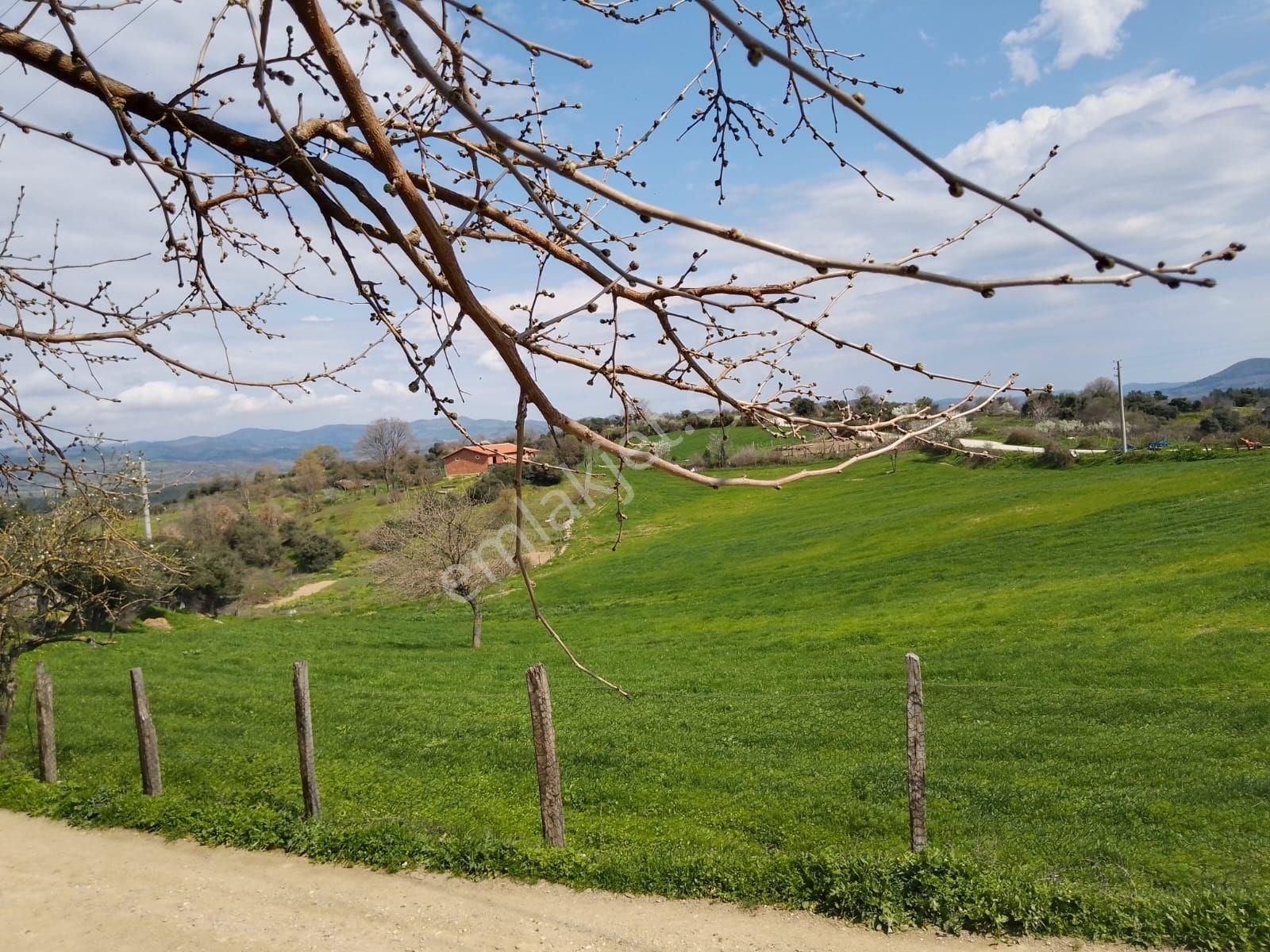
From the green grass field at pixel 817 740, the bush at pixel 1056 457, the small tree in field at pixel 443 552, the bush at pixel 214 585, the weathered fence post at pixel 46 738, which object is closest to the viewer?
the green grass field at pixel 817 740

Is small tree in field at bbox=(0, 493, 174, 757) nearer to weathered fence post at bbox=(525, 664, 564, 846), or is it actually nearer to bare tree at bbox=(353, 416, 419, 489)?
weathered fence post at bbox=(525, 664, 564, 846)

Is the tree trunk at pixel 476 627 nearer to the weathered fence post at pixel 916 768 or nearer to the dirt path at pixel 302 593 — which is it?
the dirt path at pixel 302 593

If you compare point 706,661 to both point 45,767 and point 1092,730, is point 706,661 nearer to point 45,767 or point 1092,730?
point 1092,730

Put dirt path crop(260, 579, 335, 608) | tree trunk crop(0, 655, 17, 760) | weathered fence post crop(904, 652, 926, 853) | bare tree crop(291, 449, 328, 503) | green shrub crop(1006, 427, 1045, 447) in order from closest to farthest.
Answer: weathered fence post crop(904, 652, 926, 853) < tree trunk crop(0, 655, 17, 760) < dirt path crop(260, 579, 335, 608) < green shrub crop(1006, 427, 1045, 447) < bare tree crop(291, 449, 328, 503)

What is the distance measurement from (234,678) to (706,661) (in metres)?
10.2

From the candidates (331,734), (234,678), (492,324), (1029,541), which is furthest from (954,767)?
(1029,541)

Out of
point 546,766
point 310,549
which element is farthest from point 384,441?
point 546,766

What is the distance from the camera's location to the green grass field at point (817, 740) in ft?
21.9

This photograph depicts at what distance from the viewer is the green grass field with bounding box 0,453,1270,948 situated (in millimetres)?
6688

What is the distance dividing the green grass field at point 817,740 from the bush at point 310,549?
2114 centimetres

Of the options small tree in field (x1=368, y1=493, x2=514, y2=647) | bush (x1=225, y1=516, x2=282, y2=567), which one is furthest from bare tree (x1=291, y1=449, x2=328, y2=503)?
small tree in field (x1=368, y1=493, x2=514, y2=647)

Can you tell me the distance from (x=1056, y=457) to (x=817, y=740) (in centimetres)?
4013

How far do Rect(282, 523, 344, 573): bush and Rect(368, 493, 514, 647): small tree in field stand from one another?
835 inches

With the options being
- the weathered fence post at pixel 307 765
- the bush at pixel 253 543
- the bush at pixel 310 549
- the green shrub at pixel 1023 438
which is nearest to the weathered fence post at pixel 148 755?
the weathered fence post at pixel 307 765
